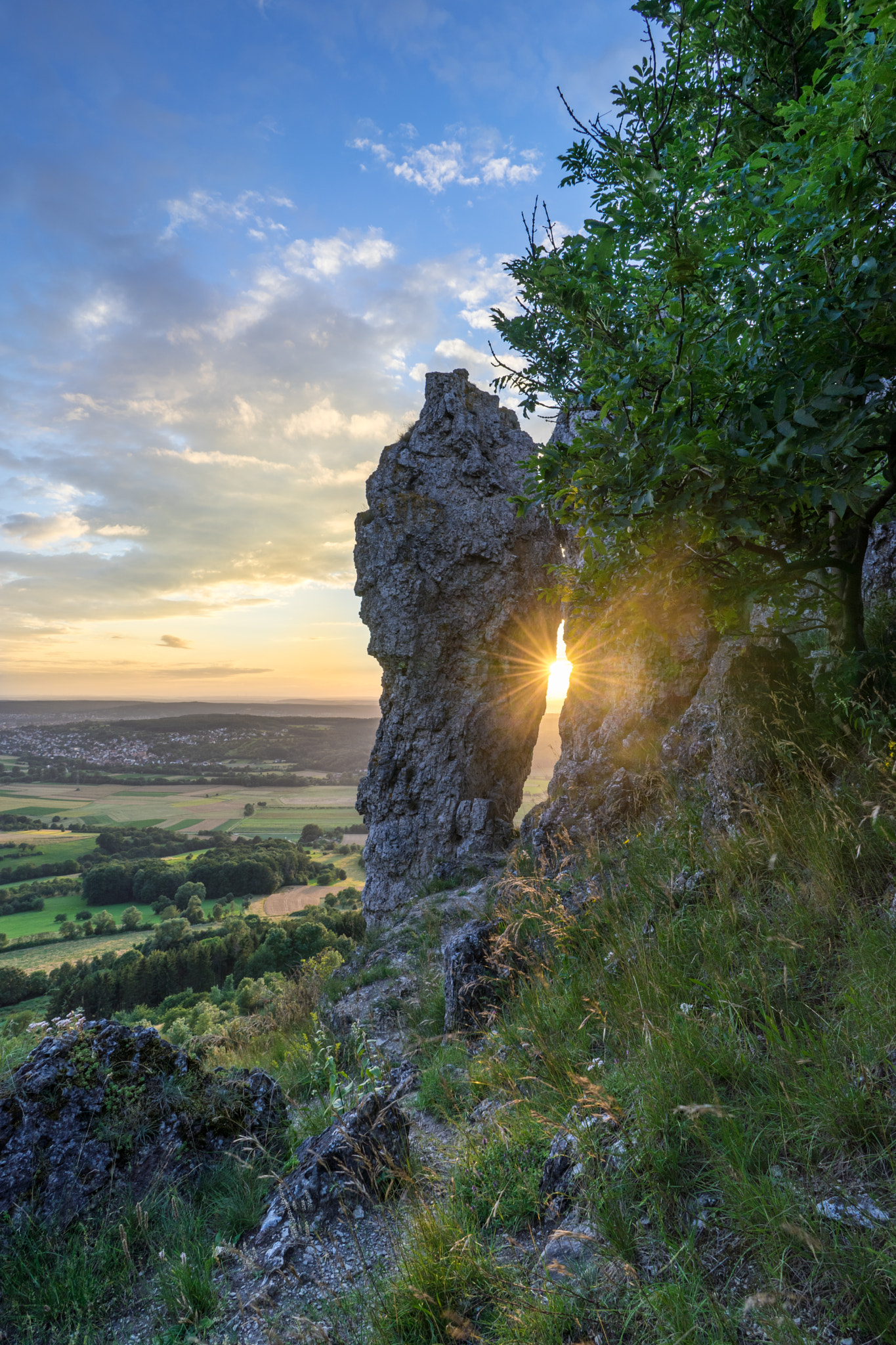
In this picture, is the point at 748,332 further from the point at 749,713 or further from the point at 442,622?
the point at 442,622

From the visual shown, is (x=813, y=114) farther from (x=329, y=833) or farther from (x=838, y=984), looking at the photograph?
(x=329, y=833)

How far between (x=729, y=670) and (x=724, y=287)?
3771mm

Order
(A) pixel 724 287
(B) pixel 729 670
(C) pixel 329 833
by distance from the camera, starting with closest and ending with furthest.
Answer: (A) pixel 724 287
(B) pixel 729 670
(C) pixel 329 833

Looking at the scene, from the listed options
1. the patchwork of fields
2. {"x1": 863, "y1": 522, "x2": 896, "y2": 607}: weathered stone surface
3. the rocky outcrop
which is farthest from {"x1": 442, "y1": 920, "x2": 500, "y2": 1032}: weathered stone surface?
the patchwork of fields

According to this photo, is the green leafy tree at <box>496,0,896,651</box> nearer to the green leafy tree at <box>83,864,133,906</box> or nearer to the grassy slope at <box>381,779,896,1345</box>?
the grassy slope at <box>381,779,896,1345</box>

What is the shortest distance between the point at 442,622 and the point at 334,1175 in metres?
18.3

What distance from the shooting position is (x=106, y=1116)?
392cm

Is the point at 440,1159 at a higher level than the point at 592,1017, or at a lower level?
lower

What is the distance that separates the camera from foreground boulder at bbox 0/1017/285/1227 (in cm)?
355

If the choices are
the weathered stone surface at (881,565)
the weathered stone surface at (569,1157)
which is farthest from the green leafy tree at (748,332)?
the weathered stone surface at (569,1157)

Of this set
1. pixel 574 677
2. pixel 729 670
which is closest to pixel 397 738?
pixel 574 677

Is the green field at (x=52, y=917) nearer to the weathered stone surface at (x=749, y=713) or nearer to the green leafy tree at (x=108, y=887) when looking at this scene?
the green leafy tree at (x=108, y=887)

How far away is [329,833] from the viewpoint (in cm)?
8269

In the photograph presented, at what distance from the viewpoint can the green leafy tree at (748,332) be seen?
3.00 m
